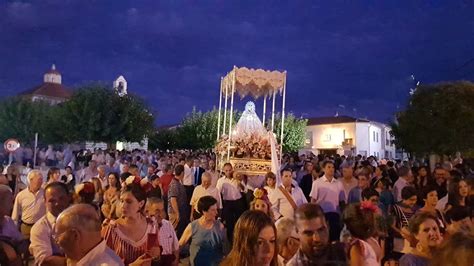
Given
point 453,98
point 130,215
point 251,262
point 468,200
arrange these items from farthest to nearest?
point 453,98 → point 468,200 → point 130,215 → point 251,262

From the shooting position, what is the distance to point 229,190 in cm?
1059

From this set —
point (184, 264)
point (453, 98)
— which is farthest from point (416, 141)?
point (184, 264)

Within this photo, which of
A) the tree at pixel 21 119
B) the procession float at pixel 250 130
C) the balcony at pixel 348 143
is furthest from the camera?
the balcony at pixel 348 143

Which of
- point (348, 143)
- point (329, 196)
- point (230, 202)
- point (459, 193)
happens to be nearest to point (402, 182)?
point (329, 196)

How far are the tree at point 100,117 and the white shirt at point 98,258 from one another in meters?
37.7

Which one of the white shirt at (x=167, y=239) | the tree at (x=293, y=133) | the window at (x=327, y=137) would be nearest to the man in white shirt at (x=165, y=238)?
the white shirt at (x=167, y=239)

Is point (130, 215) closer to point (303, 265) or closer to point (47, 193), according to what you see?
point (47, 193)

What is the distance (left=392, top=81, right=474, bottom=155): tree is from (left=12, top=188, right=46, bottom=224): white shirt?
2226 centimetres

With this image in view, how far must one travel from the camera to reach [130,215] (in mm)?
4219

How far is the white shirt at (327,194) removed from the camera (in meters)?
8.70

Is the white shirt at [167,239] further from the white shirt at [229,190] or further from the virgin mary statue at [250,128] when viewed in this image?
the virgin mary statue at [250,128]

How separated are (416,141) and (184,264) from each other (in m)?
20.6

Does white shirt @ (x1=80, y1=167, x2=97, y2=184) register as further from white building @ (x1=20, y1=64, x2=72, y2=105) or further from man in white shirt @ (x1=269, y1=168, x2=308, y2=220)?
white building @ (x1=20, y1=64, x2=72, y2=105)

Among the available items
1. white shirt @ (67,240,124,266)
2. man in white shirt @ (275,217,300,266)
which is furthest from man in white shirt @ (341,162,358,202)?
white shirt @ (67,240,124,266)
